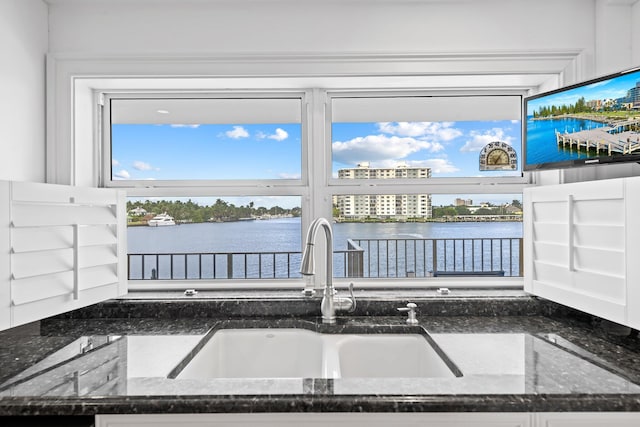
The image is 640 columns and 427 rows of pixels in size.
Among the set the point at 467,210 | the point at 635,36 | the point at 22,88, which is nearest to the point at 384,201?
the point at 467,210

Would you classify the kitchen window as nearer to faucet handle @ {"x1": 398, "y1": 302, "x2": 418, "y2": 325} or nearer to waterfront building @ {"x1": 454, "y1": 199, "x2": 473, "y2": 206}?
Result: waterfront building @ {"x1": 454, "y1": 199, "x2": 473, "y2": 206}

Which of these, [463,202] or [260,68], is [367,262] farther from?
[260,68]

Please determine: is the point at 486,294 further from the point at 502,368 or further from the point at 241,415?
the point at 241,415

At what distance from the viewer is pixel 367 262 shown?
2.26 m

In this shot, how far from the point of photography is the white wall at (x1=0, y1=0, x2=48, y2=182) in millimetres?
1712

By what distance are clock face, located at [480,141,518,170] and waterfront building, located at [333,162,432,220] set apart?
302mm

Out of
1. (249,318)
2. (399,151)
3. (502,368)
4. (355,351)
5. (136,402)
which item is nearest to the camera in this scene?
(136,402)

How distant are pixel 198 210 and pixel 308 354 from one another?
39.0 inches

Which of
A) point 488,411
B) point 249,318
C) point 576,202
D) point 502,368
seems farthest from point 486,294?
point 249,318

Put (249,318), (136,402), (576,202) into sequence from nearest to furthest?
(136,402) → (576,202) → (249,318)

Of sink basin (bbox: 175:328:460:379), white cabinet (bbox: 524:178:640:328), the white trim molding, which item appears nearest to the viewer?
white cabinet (bbox: 524:178:640:328)

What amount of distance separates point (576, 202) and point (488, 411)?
936 millimetres

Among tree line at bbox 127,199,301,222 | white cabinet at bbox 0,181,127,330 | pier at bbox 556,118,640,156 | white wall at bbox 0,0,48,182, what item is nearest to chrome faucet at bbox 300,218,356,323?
tree line at bbox 127,199,301,222

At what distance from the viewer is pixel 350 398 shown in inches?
44.2
